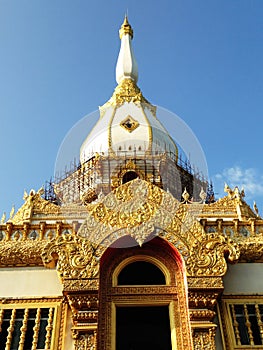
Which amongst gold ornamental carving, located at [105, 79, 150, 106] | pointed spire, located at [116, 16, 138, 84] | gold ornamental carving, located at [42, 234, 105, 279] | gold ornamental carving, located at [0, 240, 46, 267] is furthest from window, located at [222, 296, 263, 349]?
pointed spire, located at [116, 16, 138, 84]

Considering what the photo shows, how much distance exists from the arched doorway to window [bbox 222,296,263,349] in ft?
3.50

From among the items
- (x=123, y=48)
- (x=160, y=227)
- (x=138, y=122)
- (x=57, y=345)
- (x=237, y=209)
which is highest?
(x=123, y=48)

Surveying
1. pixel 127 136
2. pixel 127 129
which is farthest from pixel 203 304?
pixel 127 129

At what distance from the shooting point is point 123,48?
37.8m

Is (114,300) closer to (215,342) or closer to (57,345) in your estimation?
(57,345)

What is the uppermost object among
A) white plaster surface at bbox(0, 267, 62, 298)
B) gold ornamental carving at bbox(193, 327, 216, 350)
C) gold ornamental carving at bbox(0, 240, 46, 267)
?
gold ornamental carving at bbox(0, 240, 46, 267)

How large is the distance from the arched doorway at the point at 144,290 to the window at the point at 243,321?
41.9 inches

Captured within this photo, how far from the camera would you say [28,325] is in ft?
34.3

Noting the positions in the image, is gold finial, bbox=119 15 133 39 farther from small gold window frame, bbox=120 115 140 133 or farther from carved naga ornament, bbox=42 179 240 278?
carved naga ornament, bbox=42 179 240 278

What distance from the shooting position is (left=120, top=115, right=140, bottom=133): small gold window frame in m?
28.1

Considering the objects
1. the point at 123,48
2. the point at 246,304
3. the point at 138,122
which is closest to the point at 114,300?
the point at 246,304

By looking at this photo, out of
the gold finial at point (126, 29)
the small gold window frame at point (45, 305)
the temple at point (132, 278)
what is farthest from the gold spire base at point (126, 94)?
the small gold window frame at point (45, 305)

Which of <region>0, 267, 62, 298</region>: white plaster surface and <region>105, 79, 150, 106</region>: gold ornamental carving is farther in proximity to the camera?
<region>105, 79, 150, 106</region>: gold ornamental carving

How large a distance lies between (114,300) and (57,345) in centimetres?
171
